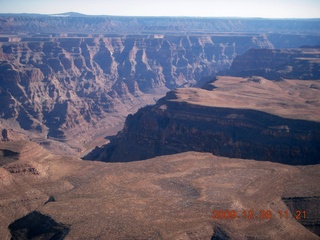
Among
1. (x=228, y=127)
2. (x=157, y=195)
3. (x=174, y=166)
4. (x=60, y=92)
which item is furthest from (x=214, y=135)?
(x=60, y=92)

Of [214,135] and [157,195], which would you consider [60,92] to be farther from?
[157,195]

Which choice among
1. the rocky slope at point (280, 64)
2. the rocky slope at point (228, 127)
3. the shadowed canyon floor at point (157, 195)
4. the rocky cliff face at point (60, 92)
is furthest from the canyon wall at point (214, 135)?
the rocky slope at point (280, 64)

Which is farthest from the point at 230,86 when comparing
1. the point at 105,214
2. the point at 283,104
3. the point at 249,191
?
the point at 105,214

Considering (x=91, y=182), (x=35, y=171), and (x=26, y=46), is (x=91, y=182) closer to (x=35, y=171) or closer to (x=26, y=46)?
(x=35, y=171)

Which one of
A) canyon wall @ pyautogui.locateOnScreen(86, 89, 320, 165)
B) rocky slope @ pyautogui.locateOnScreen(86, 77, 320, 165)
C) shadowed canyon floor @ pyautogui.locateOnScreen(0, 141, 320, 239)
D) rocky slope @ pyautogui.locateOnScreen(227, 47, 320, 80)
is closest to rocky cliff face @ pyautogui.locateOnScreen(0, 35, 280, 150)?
rocky slope @ pyautogui.locateOnScreen(86, 77, 320, 165)

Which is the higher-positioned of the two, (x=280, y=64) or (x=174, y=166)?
(x=174, y=166)

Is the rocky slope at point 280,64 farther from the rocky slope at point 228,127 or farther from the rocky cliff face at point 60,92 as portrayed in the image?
the rocky cliff face at point 60,92
